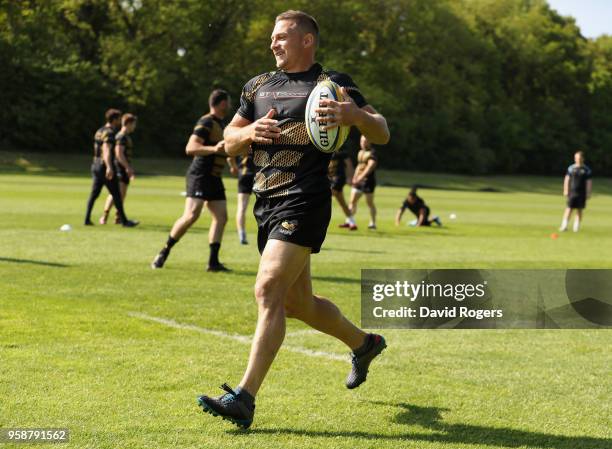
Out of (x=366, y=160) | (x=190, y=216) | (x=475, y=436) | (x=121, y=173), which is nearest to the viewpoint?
(x=475, y=436)

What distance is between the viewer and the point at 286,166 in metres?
5.22

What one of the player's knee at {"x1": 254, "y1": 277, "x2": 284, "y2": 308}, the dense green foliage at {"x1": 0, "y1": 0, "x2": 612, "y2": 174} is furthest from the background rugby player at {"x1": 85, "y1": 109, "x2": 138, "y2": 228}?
the dense green foliage at {"x1": 0, "y1": 0, "x2": 612, "y2": 174}

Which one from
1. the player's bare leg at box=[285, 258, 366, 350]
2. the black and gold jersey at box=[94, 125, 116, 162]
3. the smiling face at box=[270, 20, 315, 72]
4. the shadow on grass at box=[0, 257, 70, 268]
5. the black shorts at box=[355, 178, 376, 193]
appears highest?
the smiling face at box=[270, 20, 315, 72]

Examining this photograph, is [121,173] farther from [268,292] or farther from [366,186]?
[268,292]

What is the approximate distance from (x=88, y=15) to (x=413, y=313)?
56.0 meters

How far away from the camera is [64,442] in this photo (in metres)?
4.51

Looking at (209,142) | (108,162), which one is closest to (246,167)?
(108,162)

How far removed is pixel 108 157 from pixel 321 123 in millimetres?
13476

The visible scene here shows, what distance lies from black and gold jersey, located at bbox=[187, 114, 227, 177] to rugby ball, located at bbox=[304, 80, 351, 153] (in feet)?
20.6

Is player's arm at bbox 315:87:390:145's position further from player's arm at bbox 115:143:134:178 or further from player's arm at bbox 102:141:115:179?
player's arm at bbox 115:143:134:178

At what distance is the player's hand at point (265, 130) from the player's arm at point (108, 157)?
42.7ft

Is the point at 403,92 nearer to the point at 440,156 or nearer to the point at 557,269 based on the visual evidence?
the point at 440,156

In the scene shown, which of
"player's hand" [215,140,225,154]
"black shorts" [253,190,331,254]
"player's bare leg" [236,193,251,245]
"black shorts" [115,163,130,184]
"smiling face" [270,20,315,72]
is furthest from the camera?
"black shorts" [115,163,130,184]

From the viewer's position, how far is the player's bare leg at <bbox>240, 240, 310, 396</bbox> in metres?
4.96
